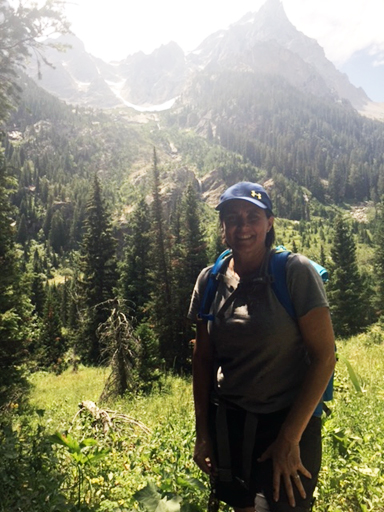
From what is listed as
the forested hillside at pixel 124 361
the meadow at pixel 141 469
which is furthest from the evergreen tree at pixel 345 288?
the meadow at pixel 141 469

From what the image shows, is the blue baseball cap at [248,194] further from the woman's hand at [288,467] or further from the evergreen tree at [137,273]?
the evergreen tree at [137,273]

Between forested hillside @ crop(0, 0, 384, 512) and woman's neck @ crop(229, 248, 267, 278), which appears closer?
woman's neck @ crop(229, 248, 267, 278)

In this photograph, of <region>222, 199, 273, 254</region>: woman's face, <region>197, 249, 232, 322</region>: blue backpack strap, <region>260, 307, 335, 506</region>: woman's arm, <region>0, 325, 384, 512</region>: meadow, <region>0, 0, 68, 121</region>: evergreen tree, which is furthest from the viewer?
<region>0, 0, 68, 121</region>: evergreen tree

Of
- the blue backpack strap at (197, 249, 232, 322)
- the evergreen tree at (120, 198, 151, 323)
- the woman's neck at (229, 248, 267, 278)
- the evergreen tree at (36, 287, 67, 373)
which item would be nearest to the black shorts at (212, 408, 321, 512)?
the blue backpack strap at (197, 249, 232, 322)

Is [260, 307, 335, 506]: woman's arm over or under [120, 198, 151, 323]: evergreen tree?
over

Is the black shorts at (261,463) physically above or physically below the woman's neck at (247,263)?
below

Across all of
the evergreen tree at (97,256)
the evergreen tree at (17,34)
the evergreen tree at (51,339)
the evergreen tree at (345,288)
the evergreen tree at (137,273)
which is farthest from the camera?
the evergreen tree at (51,339)

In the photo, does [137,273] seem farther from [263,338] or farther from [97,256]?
[263,338]

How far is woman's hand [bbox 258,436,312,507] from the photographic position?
80.1 inches

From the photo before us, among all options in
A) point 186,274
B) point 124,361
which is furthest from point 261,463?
point 186,274

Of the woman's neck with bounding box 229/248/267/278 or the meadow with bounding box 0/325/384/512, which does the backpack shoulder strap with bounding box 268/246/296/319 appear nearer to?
the woman's neck with bounding box 229/248/267/278

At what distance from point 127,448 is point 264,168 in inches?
7589

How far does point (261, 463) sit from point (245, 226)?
157 centimetres

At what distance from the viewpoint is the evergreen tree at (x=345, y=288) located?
104 feet
